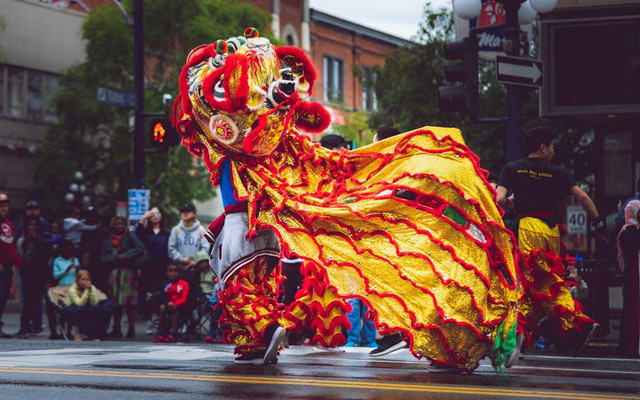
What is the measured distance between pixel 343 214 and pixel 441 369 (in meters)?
1.19

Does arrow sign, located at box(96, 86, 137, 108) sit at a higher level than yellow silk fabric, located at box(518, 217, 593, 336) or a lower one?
higher

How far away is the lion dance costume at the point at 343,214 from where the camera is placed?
300 inches

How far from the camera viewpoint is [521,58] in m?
13.1

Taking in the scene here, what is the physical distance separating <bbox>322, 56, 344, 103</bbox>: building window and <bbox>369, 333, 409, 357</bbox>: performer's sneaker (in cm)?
4213

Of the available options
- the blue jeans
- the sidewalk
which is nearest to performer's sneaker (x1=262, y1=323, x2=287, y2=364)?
the blue jeans

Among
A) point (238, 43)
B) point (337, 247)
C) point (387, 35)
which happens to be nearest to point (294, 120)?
point (238, 43)

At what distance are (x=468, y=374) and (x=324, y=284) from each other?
1127mm

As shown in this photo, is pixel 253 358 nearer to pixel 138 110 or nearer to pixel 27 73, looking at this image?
pixel 138 110

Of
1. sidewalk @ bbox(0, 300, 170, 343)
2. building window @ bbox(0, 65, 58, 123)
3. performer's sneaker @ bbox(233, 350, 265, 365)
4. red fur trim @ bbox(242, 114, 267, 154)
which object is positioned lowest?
sidewalk @ bbox(0, 300, 170, 343)

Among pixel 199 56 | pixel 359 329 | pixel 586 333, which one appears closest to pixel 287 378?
pixel 199 56

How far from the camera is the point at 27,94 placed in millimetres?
37625

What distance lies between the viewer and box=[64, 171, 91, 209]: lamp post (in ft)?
109

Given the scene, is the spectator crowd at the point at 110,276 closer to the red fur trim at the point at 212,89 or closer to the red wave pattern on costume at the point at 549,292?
the red wave pattern on costume at the point at 549,292

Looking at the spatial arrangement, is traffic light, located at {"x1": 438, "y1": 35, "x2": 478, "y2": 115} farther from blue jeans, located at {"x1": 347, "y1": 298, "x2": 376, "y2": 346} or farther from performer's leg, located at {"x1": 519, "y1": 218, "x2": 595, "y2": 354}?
performer's leg, located at {"x1": 519, "y1": 218, "x2": 595, "y2": 354}
